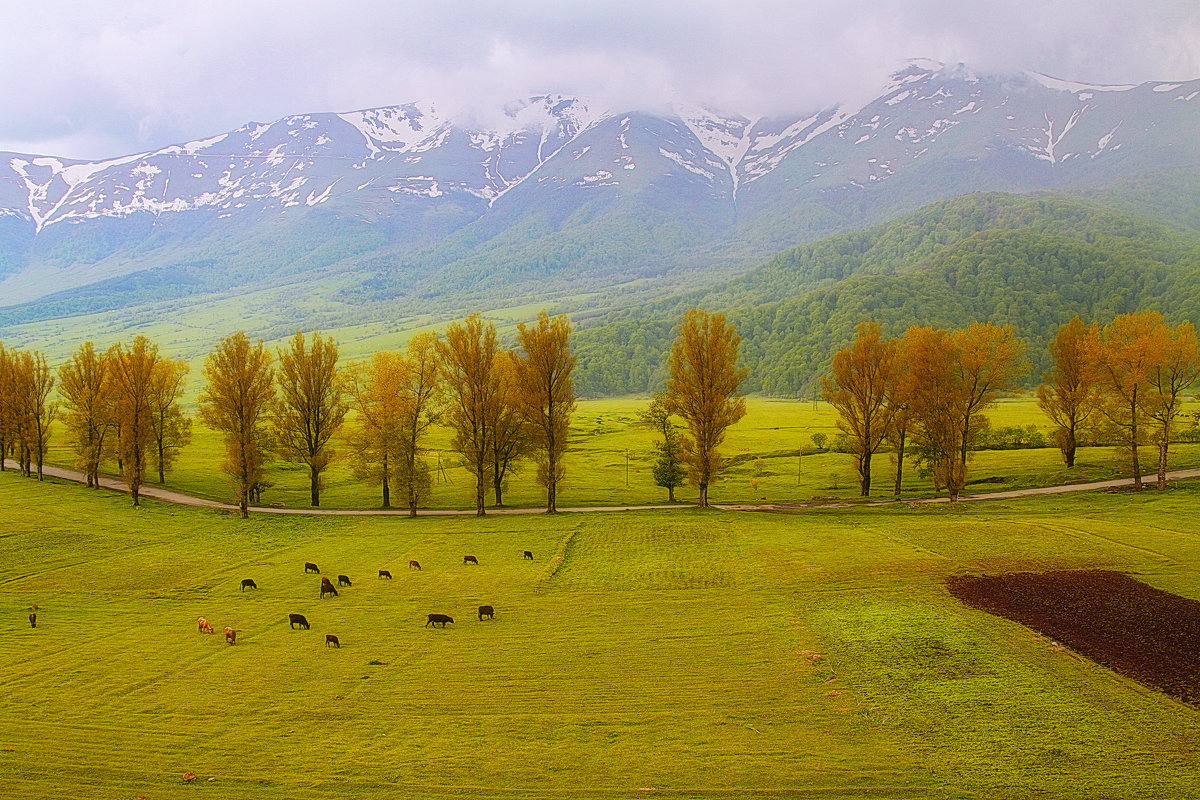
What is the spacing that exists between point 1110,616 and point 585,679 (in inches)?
897

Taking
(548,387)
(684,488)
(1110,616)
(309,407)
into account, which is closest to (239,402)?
(309,407)

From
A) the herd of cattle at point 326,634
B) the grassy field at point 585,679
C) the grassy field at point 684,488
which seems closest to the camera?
the grassy field at point 585,679

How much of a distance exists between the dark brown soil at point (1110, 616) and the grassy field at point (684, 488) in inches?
1270

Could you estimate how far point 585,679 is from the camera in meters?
25.7

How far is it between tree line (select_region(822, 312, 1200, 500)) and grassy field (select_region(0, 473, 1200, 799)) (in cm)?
1755

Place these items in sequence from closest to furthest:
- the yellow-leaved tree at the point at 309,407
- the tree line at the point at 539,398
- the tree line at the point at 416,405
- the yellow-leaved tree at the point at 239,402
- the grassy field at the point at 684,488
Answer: the yellow-leaved tree at the point at 239,402 < the tree line at the point at 539,398 < the tree line at the point at 416,405 < the yellow-leaved tree at the point at 309,407 < the grassy field at the point at 684,488

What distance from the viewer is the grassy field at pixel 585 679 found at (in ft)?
63.3

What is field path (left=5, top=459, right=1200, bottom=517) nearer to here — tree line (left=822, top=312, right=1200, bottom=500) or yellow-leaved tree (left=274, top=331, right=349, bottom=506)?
tree line (left=822, top=312, right=1200, bottom=500)

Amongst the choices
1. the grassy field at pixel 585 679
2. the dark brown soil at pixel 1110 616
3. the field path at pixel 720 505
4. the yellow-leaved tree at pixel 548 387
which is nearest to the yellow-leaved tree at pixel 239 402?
the field path at pixel 720 505

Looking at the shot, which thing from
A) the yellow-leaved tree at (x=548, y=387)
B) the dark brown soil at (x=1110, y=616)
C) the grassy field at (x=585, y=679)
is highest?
the yellow-leaved tree at (x=548, y=387)

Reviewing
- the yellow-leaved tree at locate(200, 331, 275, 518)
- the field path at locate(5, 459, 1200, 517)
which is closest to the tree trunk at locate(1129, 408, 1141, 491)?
the field path at locate(5, 459, 1200, 517)

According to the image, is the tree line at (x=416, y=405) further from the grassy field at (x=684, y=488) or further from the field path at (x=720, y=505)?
the grassy field at (x=684, y=488)

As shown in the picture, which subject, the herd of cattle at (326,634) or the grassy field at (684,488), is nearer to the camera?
the herd of cattle at (326,634)

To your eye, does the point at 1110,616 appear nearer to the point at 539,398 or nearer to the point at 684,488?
the point at 539,398
